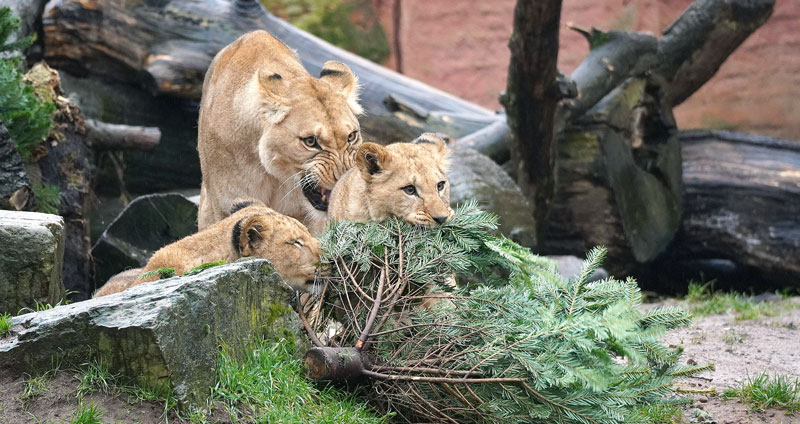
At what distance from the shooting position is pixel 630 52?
11.0 metres

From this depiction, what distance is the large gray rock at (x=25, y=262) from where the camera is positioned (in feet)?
16.8

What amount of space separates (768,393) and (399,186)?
109 inches

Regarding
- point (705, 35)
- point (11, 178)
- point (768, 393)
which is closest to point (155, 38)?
point (11, 178)

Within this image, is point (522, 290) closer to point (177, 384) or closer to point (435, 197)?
point (435, 197)

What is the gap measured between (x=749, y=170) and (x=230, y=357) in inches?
333

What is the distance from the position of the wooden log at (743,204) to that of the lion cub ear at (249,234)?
714 centimetres

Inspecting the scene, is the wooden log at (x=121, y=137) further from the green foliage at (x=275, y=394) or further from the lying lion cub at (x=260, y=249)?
the green foliage at (x=275, y=394)

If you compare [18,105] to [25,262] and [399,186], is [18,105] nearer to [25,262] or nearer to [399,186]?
[25,262]

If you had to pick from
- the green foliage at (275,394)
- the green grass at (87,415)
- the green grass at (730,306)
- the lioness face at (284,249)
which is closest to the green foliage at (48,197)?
the lioness face at (284,249)

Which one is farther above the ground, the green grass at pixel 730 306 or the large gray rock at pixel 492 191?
the large gray rock at pixel 492 191

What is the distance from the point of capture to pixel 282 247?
5723 mm

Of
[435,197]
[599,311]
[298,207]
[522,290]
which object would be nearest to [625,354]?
[599,311]

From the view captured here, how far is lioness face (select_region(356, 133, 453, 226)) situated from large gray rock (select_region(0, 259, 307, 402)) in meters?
1.33

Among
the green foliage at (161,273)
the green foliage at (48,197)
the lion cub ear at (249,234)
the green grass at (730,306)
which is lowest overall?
the green grass at (730,306)
